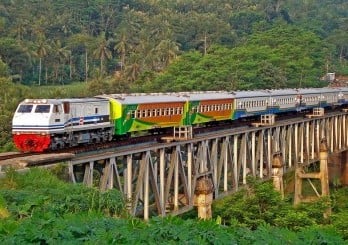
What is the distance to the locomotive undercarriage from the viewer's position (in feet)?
84.7

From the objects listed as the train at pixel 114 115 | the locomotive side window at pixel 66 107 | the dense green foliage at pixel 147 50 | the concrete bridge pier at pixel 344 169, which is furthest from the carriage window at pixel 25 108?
the concrete bridge pier at pixel 344 169

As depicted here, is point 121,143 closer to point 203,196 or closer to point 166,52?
point 203,196

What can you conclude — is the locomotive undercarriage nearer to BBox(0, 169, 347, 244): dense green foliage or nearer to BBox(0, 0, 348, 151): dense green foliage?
BBox(0, 169, 347, 244): dense green foliage

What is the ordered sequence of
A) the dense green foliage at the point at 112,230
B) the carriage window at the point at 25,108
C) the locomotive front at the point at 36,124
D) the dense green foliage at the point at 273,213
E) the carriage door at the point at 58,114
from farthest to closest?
1. the carriage window at the point at 25,108
2. the dense green foliage at the point at 273,213
3. the carriage door at the point at 58,114
4. the locomotive front at the point at 36,124
5. the dense green foliage at the point at 112,230

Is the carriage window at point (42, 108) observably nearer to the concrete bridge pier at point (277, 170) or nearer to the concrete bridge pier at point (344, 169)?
the concrete bridge pier at point (277, 170)

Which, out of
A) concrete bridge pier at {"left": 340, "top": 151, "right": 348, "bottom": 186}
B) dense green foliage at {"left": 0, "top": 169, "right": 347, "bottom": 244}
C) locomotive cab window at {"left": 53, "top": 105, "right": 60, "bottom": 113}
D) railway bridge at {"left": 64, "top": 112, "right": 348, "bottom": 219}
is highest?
locomotive cab window at {"left": 53, "top": 105, "right": 60, "bottom": 113}

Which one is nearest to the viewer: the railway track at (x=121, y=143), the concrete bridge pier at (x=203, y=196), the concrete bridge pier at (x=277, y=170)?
the railway track at (x=121, y=143)

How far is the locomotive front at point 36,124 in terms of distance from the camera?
990 inches

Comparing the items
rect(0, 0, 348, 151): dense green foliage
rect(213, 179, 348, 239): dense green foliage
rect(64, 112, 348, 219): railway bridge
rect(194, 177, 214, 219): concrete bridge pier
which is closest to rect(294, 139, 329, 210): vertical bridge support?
rect(64, 112, 348, 219): railway bridge

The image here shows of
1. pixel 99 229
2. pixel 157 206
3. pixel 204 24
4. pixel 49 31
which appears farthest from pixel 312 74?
pixel 99 229

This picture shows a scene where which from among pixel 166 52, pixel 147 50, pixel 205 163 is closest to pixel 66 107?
pixel 205 163

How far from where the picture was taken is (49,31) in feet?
352

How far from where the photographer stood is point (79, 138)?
90.3 feet

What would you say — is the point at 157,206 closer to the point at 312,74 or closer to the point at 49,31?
the point at 312,74
